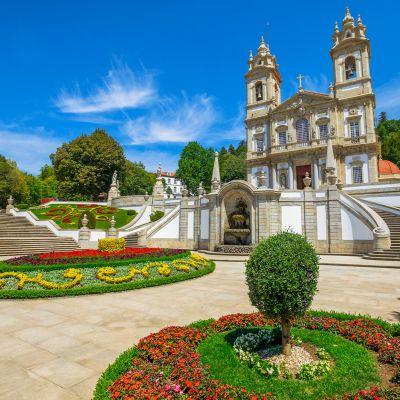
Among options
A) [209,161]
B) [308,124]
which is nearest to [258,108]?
[308,124]

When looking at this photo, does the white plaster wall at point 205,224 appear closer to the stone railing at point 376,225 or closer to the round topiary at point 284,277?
the stone railing at point 376,225

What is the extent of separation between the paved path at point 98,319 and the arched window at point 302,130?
98.5 feet

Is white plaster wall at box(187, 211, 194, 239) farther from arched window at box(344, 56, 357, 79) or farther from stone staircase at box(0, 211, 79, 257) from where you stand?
arched window at box(344, 56, 357, 79)

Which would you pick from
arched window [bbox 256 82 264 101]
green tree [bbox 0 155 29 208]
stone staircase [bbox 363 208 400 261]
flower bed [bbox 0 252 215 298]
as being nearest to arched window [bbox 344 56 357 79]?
arched window [bbox 256 82 264 101]

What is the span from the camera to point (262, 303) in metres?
4.80

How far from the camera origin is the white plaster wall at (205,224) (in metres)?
26.5

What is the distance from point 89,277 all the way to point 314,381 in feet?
32.4

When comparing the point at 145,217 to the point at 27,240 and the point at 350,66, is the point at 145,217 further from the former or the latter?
the point at 350,66

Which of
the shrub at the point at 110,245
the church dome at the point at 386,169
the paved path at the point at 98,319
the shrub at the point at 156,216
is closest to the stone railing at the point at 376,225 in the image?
the paved path at the point at 98,319

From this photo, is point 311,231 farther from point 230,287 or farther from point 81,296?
point 81,296

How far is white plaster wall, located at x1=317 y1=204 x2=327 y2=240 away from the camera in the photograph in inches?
909

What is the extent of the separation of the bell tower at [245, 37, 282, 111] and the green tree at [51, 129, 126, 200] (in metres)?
27.0

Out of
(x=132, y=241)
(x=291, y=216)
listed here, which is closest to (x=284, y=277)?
(x=291, y=216)

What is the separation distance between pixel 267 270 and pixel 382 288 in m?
8.69
